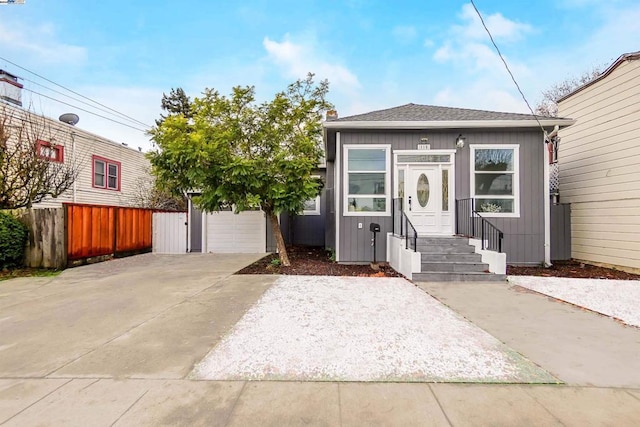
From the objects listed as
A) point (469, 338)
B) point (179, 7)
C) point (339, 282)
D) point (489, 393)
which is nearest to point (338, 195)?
point (339, 282)

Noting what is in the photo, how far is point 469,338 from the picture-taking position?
345cm

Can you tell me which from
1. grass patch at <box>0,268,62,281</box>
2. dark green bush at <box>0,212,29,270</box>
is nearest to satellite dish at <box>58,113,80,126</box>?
dark green bush at <box>0,212,29,270</box>

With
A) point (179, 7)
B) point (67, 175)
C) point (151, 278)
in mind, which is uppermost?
point (179, 7)

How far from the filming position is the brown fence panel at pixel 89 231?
8.32m

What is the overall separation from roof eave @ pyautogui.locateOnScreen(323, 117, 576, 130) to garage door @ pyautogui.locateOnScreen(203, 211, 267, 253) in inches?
209

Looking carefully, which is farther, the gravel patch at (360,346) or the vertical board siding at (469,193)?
the vertical board siding at (469,193)

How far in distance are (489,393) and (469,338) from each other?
3.73 ft

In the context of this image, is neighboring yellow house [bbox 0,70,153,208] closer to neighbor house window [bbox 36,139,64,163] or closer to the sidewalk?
neighbor house window [bbox 36,139,64,163]

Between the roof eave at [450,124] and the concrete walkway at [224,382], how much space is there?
4810mm

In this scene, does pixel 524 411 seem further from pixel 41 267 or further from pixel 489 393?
pixel 41 267

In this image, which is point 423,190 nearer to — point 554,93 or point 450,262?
point 450,262

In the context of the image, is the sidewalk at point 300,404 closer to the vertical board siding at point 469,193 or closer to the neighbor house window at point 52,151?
the vertical board siding at point 469,193

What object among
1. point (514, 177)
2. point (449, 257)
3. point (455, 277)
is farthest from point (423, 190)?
point (455, 277)

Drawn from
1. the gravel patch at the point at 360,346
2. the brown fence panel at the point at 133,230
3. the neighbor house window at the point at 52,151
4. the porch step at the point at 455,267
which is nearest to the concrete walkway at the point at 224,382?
the gravel patch at the point at 360,346
